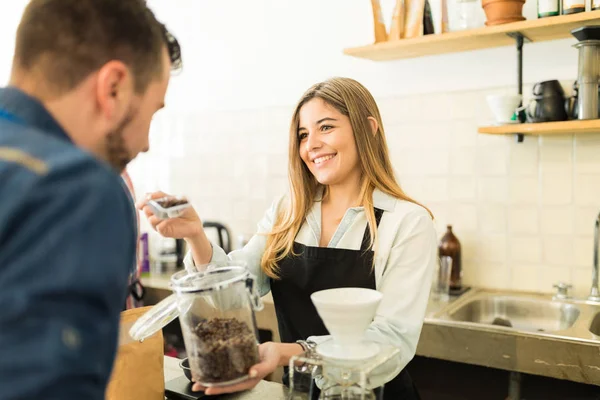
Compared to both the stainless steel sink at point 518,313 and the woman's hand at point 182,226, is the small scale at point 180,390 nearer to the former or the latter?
the woman's hand at point 182,226

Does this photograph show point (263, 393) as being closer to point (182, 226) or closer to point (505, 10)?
point (182, 226)

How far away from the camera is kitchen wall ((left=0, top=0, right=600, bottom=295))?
245cm

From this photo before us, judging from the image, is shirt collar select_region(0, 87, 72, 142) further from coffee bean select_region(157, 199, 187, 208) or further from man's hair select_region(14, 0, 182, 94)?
coffee bean select_region(157, 199, 187, 208)

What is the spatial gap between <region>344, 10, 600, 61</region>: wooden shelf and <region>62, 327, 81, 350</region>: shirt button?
2105mm

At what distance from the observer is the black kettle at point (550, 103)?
7.31 feet

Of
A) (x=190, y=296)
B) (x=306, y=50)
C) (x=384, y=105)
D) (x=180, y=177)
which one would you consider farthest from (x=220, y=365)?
(x=180, y=177)

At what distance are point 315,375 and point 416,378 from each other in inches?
52.7

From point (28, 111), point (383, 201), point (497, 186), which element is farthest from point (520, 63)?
point (28, 111)

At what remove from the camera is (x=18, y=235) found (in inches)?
24.1

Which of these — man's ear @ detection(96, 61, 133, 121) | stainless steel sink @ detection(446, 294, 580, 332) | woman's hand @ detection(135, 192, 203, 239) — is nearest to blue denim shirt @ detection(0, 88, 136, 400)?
man's ear @ detection(96, 61, 133, 121)

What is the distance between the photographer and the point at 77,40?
0.79 meters

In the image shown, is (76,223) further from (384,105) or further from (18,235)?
(384,105)

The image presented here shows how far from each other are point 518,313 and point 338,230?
1.15 m

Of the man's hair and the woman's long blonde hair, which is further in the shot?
the woman's long blonde hair
